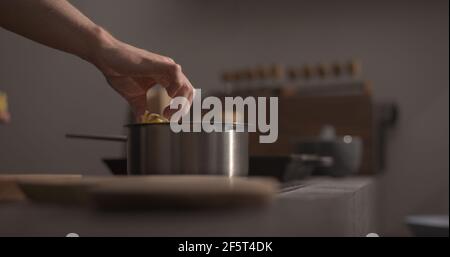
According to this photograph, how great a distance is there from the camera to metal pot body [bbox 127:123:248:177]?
0.46 m

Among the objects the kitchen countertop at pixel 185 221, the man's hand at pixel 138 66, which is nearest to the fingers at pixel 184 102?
the man's hand at pixel 138 66

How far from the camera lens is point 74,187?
1.15 feet

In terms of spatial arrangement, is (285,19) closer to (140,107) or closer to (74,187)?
(140,107)

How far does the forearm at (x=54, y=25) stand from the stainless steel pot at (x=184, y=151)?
173 millimetres

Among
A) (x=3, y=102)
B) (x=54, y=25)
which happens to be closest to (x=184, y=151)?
(x=54, y=25)

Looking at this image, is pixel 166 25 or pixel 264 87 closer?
pixel 166 25

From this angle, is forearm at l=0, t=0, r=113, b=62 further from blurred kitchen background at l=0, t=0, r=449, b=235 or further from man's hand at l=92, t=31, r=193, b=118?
blurred kitchen background at l=0, t=0, r=449, b=235

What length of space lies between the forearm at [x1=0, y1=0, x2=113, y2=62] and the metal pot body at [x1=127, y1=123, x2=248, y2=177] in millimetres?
175

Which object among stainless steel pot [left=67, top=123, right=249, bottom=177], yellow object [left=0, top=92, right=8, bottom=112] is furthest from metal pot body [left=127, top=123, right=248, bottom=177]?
yellow object [left=0, top=92, right=8, bottom=112]

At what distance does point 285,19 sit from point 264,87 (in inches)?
15.1

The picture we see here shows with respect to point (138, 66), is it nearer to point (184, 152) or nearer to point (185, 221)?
point (184, 152)

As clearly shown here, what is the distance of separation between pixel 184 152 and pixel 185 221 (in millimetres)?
145
